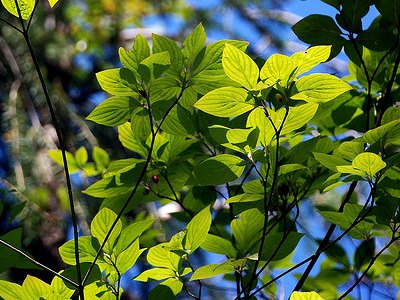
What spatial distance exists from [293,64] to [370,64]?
0.33 m

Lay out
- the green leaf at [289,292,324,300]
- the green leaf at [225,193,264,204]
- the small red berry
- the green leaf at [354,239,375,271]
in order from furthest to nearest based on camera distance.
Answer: the green leaf at [354,239,375,271] < the small red berry < the green leaf at [225,193,264,204] < the green leaf at [289,292,324,300]

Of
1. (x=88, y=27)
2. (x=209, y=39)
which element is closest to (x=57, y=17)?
(x=88, y=27)

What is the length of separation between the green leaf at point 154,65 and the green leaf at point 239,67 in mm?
57

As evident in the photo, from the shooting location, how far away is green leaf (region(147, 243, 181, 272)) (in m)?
0.60

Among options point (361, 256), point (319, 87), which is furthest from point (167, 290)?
point (361, 256)

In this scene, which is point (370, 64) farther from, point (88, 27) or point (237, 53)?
point (88, 27)

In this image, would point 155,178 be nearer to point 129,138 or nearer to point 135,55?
point 129,138

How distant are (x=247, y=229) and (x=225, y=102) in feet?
0.44

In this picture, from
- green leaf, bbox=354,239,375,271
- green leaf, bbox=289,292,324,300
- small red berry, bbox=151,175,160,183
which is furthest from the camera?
green leaf, bbox=354,239,375,271

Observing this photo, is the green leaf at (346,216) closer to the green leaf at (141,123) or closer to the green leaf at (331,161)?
the green leaf at (331,161)

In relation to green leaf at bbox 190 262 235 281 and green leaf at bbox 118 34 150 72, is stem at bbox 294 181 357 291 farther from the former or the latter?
green leaf at bbox 118 34 150 72

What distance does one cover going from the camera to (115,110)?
597mm

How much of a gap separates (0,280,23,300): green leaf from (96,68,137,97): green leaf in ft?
0.59

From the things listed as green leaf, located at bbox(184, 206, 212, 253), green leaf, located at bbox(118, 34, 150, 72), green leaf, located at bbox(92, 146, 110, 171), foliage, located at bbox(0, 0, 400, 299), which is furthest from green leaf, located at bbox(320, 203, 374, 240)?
green leaf, located at bbox(92, 146, 110, 171)
